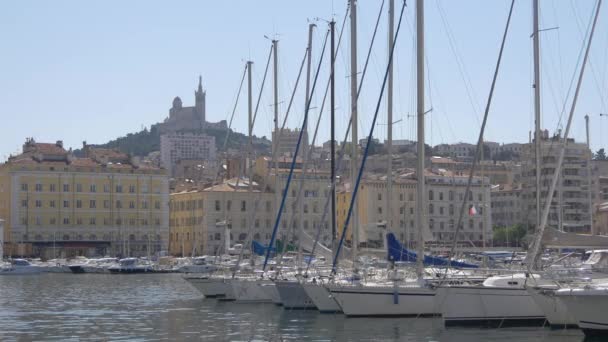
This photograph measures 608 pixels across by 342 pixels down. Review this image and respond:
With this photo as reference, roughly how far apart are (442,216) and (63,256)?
1761 inches

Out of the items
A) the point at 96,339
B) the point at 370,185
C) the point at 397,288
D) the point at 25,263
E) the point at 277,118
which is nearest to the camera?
the point at 96,339

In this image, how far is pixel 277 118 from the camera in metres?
56.2

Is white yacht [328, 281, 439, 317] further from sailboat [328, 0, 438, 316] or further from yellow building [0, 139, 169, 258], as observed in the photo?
yellow building [0, 139, 169, 258]

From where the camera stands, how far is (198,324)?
1593 inches

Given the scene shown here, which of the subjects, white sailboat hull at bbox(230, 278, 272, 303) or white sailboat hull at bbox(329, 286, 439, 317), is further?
white sailboat hull at bbox(230, 278, 272, 303)

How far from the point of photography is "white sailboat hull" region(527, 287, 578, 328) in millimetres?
32366

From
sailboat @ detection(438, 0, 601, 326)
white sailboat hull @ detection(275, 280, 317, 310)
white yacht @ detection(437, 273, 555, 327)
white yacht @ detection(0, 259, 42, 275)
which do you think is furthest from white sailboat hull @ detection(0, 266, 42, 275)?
white yacht @ detection(437, 273, 555, 327)

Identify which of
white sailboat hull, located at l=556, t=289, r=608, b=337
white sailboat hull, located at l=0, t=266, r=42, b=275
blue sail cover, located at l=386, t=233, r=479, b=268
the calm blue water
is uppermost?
blue sail cover, located at l=386, t=233, r=479, b=268

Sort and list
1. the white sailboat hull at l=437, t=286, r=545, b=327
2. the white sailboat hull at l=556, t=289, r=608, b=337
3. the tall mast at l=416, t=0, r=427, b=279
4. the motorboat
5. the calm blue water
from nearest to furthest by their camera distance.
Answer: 1. the white sailboat hull at l=556, t=289, r=608, b=337
2. the calm blue water
3. the white sailboat hull at l=437, t=286, r=545, b=327
4. the tall mast at l=416, t=0, r=427, b=279
5. the motorboat

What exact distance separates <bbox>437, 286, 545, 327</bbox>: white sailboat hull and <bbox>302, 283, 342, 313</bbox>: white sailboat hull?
26.6 ft

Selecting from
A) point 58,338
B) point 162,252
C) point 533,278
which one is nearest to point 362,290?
point 533,278

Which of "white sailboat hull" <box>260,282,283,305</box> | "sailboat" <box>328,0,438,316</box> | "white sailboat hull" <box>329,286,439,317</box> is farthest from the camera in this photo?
"white sailboat hull" <box>260,282,283,305</box>

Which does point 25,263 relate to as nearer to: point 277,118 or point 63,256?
point 63,256

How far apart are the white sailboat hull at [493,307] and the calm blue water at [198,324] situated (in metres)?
0.49
